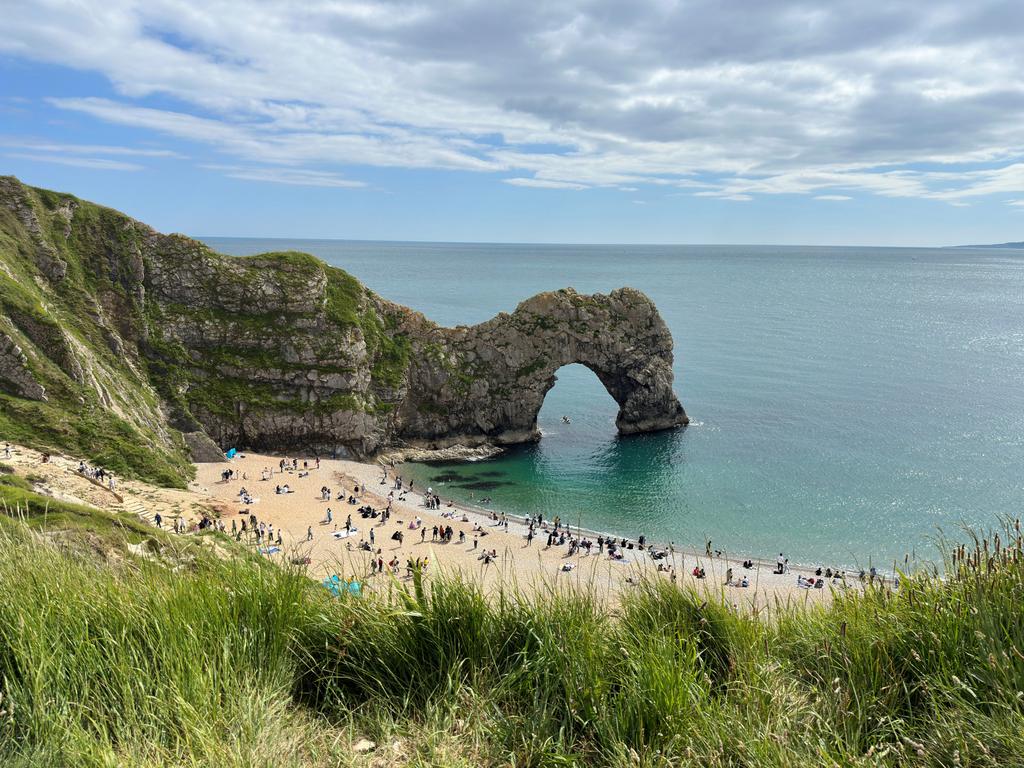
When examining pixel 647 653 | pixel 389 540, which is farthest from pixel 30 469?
pixel 647 653

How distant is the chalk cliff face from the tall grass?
38.8 meters

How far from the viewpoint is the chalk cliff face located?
42.1 meters

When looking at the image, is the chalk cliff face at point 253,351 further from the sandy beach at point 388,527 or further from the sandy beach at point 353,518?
the sandy beach at point 388,527

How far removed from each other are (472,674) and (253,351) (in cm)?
5735

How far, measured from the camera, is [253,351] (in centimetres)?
5741

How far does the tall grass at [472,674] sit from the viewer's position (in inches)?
173

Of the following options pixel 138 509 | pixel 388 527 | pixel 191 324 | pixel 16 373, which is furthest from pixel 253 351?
pixel 138 509

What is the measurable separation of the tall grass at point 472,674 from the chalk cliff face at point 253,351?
127 ft

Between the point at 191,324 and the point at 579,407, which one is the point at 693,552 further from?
the point at 191,324

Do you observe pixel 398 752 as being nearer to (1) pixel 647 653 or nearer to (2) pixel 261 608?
A: (2) pixel 261 608

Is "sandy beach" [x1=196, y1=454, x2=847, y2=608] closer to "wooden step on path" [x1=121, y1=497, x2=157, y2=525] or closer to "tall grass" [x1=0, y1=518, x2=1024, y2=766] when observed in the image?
"wooden step on path" [x1=121, y1=497, x2=157, y2=525]

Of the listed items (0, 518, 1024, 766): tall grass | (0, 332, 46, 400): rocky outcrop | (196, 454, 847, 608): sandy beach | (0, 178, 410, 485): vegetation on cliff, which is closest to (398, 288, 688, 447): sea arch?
(0, 178, 410, 485): vegetation on cliff

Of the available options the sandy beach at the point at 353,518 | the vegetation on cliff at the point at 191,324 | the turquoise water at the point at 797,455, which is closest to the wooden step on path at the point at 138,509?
the sandy beach at the point at 353,518

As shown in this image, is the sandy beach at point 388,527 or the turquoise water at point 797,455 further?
the turquoise water at point 797,455
